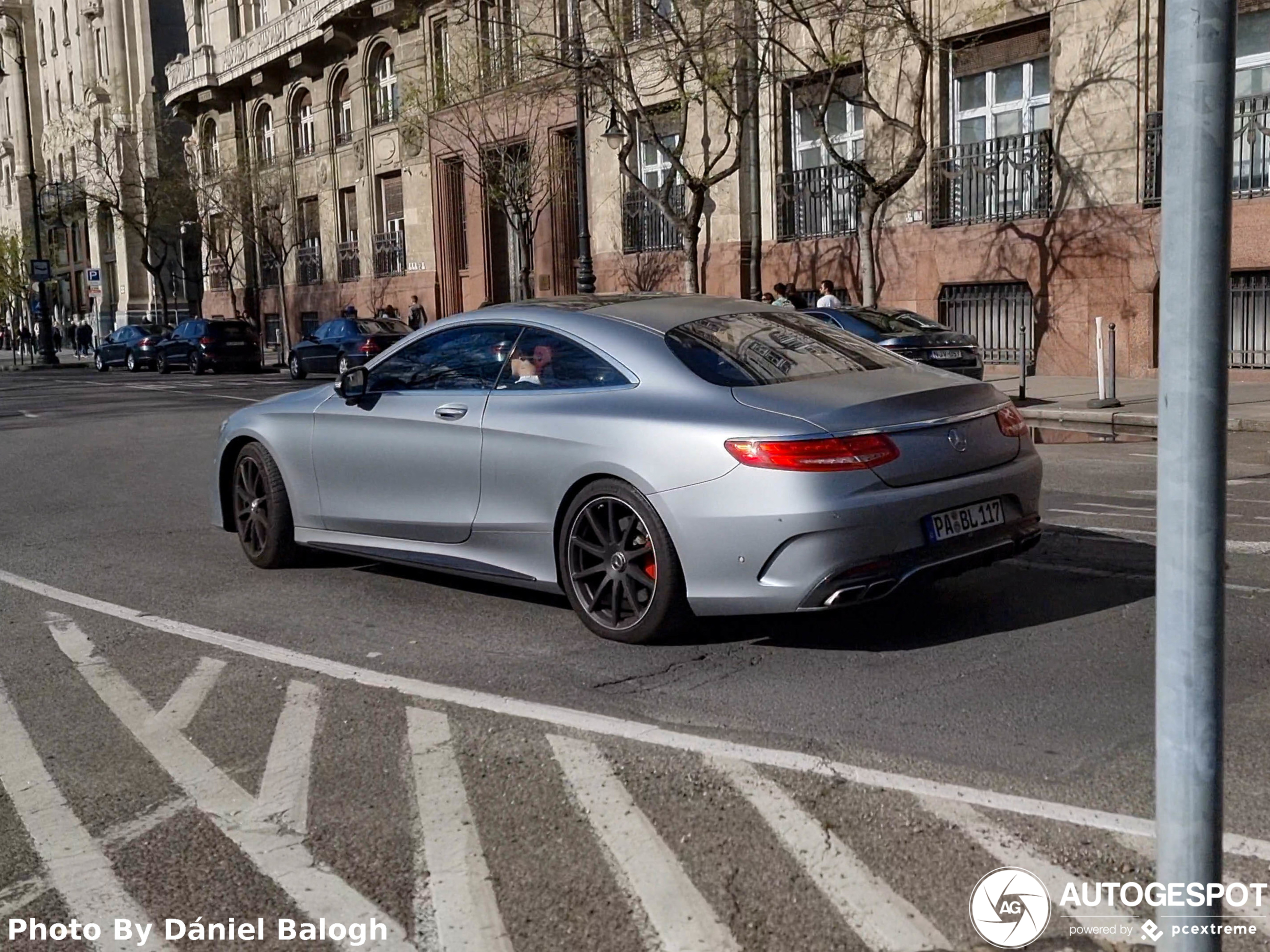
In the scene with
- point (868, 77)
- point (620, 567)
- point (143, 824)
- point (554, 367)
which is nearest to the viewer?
point (143, 824)

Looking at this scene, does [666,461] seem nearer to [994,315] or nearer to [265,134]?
[994,315]

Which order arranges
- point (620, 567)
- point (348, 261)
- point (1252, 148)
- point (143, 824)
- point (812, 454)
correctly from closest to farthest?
point (143, 824) → point (812, 454) → point (620, 567) → point (1252, 148) → point (348, 261)

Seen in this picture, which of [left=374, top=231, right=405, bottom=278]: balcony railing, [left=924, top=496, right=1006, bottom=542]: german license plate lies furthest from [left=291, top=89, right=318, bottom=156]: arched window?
[left=924, top=496, right=1006, bottom=542]: german license plate

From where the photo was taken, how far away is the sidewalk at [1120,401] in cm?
1526

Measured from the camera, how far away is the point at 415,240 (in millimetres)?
38594

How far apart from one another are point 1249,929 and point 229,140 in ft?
164

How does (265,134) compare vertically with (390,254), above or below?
above

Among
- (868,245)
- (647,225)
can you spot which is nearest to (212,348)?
(647,225)

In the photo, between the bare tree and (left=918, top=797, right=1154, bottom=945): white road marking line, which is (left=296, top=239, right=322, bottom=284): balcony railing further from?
(left=918, top=797, right=1154, bottom=945): white road marking line

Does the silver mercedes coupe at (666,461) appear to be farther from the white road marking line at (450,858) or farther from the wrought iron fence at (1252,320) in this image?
the wrought iron fence at (1252,320)

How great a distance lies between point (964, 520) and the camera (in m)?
5.66

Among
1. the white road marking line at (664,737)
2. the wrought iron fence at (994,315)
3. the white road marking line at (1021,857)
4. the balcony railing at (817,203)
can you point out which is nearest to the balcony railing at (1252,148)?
the wrought iron fence at (994,315)

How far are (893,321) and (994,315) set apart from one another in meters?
6.06

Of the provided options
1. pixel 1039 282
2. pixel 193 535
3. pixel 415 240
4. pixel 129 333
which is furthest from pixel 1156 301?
pixel 129 333
